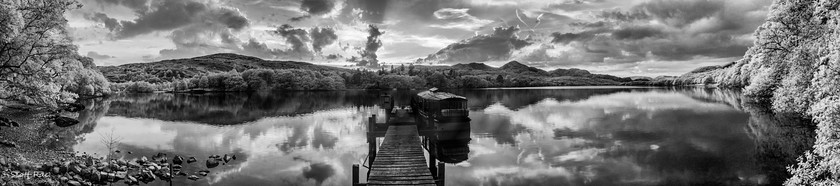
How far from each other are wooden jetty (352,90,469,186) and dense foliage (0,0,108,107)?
2480 cm

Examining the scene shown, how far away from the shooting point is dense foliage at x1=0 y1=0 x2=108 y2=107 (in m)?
29.4

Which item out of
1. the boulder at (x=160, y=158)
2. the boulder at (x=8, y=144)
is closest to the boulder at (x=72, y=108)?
the boulder at (x=8, y=144)

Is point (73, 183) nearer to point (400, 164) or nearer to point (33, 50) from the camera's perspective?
point (33, 50)

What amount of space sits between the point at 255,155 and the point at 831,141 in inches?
1501

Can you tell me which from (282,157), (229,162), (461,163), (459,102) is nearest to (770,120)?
(459,102)

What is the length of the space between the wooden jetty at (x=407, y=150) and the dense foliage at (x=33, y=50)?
24.8 meters

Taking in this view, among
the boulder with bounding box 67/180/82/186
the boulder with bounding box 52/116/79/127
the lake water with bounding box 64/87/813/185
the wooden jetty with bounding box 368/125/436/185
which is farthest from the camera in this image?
the boulder with bounding box 52/116/79/127

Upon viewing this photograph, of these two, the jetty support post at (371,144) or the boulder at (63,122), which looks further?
the boulder at (63,122)

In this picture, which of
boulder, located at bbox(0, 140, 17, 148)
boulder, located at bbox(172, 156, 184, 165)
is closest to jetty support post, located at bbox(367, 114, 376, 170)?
boulder, located at bbox(172, 156, 184, 165)

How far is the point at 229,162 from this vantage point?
35.0 metres

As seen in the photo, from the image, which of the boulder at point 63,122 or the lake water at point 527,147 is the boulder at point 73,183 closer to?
the lake water at point 527,147

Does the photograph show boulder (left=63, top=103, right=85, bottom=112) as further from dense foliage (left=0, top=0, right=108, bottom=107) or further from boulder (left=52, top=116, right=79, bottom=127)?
dense foliage (left=0, top=0, right=108, bottom=107)

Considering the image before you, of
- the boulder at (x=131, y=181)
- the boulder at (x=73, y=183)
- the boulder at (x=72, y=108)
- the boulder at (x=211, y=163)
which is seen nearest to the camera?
the boulder at (x=73, y=183)

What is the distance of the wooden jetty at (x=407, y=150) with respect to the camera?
881 inches
